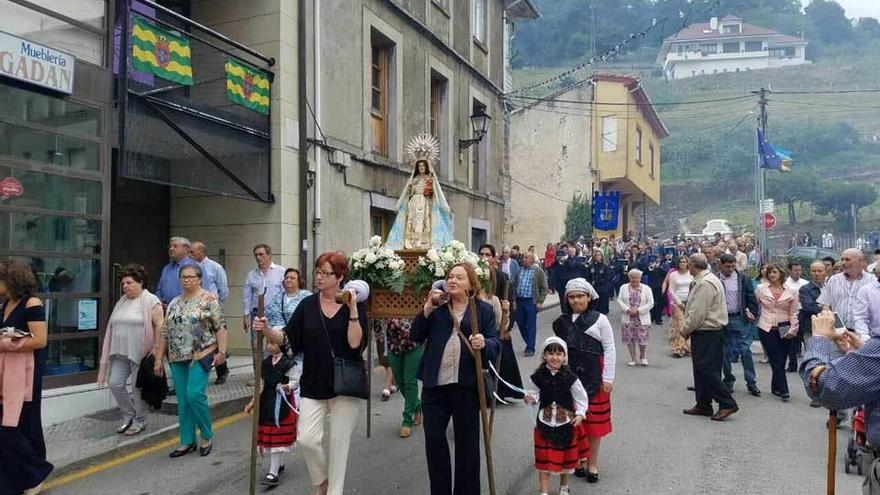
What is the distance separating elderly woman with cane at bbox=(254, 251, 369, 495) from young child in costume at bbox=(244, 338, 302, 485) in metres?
0.88

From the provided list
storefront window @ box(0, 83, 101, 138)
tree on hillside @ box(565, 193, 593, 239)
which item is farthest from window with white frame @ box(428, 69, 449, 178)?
tree on hillside @ box(565, 193, 593, 239)

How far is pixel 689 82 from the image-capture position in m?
110

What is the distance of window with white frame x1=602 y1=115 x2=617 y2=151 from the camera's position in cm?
3070

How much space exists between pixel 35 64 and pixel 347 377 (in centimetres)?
496

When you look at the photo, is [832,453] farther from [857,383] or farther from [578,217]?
[578,217]

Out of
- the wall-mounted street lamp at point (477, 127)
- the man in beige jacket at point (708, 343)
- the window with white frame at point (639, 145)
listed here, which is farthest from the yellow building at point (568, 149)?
the man in beige jacket at point (708, 343)

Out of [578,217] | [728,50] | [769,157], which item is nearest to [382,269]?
[769,157]

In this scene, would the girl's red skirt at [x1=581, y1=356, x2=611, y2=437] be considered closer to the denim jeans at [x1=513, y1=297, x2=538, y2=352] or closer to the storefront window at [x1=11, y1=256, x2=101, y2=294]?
the storefront window at [x1=11, y1=256, x2=101, y2=294]

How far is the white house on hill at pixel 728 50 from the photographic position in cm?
11762

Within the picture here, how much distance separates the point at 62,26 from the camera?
288 inches

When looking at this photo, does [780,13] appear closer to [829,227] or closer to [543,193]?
[829,227]

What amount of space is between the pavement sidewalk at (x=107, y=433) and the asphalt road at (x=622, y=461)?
0.82 feet

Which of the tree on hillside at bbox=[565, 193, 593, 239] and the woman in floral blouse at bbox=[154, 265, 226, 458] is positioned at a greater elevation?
the tree on hillside at bbox=[565, 193, 593, 239]

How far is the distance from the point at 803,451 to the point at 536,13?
63.4ft
